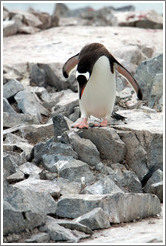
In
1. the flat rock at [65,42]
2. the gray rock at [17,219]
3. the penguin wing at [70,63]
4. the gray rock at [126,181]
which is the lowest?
the gray rock at [126,181]

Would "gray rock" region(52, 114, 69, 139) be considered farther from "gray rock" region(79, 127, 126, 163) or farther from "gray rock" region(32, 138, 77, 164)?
"gray rock" region(79, 127, 126, 163)

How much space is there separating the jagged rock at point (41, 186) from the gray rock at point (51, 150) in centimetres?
64

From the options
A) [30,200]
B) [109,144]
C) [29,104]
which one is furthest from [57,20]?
[30,200]

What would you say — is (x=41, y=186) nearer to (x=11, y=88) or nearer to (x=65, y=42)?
(x=11, y=88)

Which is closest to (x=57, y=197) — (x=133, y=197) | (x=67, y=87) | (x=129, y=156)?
(x=133, y=197)

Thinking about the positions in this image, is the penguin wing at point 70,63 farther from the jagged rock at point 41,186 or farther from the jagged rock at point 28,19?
the jagged rock at point 28,19

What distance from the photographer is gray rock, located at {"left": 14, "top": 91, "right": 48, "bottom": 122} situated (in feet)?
24.7

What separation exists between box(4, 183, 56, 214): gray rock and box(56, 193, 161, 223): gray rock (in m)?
0.10

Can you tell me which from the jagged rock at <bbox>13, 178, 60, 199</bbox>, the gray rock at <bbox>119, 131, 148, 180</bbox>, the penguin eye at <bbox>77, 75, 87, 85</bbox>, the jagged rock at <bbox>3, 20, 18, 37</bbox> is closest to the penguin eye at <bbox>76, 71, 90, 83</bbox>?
Result: the penguin eye at <bbox>77, 75, 87, 85</bbox>

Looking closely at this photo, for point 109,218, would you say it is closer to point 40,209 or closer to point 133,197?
point 133,197

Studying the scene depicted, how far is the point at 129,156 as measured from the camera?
5.82 m

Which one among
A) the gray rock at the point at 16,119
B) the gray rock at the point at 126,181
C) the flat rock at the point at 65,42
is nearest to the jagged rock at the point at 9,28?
the flat rock at the point at 65,42

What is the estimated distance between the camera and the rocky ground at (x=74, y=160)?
4.11 meters

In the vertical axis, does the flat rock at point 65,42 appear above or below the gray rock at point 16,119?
above
